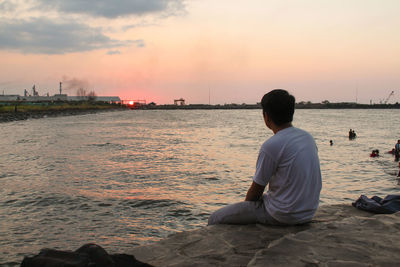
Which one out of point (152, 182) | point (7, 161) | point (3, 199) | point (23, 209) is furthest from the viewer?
point (7, 161)

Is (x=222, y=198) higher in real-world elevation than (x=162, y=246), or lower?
lower

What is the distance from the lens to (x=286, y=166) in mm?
4031

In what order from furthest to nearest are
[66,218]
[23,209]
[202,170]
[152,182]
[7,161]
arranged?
[7,161]
[202,170]
[152,182]
[23,209]
[66,218]

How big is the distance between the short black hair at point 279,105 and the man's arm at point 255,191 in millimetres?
816

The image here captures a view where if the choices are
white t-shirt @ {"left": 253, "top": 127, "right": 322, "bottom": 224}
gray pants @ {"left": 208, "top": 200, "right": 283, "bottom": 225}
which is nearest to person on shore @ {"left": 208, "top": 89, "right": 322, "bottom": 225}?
white t-shirt @ {"left": 253, "top": 127, "right": 322, "bottom": 224}

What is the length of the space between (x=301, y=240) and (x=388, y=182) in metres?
10.4

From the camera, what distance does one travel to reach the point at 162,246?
434 cm

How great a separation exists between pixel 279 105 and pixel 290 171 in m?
0.81

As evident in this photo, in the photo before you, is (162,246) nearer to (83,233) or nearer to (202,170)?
(83,233)

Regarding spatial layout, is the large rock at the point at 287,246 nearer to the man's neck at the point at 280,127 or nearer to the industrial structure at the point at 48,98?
the man's neck at the point at 280,127

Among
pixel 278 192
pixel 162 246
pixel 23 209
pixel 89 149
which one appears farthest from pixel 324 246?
pixel 89 149

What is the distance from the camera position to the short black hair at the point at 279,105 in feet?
13.0

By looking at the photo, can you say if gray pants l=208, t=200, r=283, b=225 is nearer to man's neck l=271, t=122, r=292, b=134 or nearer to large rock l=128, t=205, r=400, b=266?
large rock l=128, t=205, r=400, b=266

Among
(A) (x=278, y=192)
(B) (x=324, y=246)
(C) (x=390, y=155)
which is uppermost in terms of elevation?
(A) (x=278, y=192)
